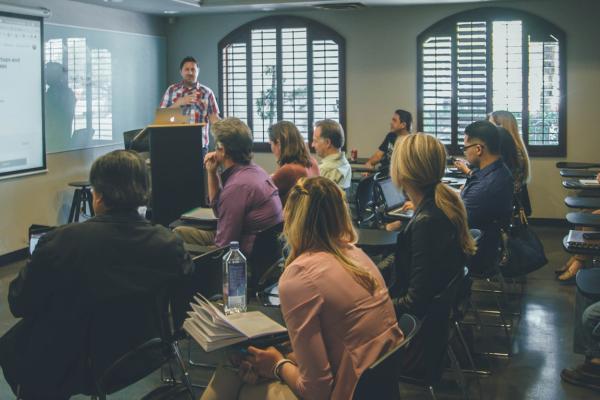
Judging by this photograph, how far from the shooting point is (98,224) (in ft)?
8.57

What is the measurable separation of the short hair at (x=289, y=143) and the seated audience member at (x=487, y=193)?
1.05 metres

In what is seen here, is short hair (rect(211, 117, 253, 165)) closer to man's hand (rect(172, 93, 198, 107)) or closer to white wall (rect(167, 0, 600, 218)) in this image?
man's hand (rect(172, 93, 198, 107))

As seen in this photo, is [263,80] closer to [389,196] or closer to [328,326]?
[389,196]

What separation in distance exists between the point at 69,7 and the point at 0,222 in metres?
2.22

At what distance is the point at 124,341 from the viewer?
273 centimetres

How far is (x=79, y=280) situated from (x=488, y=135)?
301 centimetres

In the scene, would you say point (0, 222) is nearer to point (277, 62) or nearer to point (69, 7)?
point (69, 7)

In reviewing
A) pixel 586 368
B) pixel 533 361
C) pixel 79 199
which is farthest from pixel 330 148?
pixel 79 199

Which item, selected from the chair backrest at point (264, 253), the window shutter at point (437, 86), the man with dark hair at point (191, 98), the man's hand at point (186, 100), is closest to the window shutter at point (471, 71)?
the window shutter at point (437, 86)

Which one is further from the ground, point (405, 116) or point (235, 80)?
point (235, 80)

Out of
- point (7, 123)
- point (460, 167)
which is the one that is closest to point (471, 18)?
point (460, 167)

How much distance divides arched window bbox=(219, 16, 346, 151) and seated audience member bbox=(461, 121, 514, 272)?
4336mm

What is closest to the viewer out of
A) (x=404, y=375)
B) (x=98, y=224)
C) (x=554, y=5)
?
(x=98, y=224)

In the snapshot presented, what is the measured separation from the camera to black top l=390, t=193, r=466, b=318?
3.06 meters
